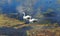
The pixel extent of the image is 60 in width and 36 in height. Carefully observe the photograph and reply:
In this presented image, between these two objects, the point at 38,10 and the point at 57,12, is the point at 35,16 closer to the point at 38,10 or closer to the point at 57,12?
the point at 38,10

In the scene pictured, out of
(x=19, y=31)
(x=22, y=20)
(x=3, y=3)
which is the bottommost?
(x=19, y=31)

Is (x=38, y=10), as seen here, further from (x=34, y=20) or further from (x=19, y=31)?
(x=19, y=31)

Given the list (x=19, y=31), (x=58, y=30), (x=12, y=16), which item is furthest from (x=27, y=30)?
(x=58, y=30)

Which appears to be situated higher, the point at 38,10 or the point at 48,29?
the point at 38,10

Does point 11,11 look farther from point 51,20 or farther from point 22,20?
point 51,20

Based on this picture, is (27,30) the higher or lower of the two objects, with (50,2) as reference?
lower

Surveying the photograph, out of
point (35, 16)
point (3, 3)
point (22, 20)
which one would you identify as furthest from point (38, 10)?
point (3, 3)

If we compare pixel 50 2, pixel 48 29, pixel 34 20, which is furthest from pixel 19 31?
pixel 50 2
